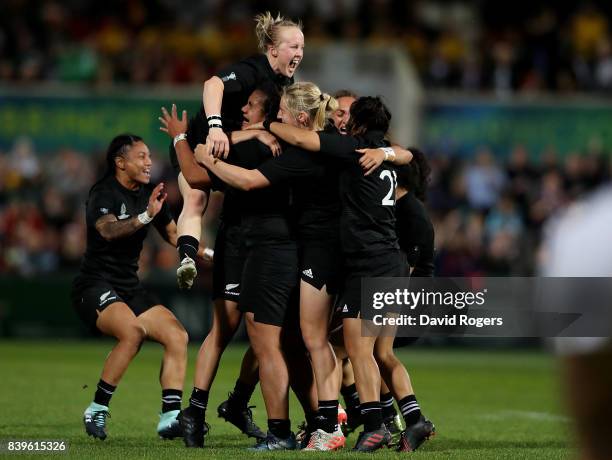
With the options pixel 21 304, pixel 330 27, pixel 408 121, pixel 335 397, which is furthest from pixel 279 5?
pixel 335 397

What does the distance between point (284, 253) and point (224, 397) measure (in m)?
4.27

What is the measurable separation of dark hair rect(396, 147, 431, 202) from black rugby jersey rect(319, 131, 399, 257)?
71cm

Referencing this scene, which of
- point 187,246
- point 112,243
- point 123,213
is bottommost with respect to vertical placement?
point 187,246

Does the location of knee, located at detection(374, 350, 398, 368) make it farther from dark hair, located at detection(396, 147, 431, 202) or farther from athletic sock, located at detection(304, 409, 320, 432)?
dark hair, located at detection(396, 147, 431, 202)

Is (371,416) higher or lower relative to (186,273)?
lower

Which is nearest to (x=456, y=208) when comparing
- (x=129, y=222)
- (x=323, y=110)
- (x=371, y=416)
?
(x=129, y=222)

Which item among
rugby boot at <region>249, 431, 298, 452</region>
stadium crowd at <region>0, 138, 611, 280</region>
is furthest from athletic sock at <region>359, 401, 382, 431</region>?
stadium crowd at <region>0, 138, 611, 280</region>

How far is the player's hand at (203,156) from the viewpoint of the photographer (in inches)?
292

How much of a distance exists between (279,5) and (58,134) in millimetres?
5181

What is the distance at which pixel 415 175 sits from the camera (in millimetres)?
8586

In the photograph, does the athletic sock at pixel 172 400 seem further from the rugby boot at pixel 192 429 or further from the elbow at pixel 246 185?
the elbow at pixel 246 185

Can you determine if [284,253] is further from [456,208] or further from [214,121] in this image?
[456,208]

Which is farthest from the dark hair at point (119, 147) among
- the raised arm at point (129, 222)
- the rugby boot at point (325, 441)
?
the rugby boot at point (325, 441)

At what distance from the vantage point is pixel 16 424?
28.8ft
